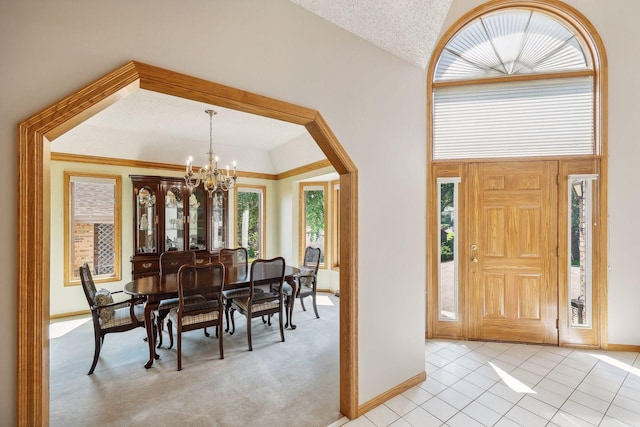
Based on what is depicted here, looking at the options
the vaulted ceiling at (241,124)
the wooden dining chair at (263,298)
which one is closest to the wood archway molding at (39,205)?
the vaulted ceiling at (241,124)

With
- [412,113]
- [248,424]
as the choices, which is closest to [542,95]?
[412,113]

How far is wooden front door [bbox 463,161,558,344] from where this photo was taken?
320 centimetres

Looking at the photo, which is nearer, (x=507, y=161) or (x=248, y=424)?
(x=248, y=424)

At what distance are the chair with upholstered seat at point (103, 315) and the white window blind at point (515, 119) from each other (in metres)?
3.77

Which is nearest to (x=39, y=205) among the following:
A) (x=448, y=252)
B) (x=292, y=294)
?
(x=292, y=294)

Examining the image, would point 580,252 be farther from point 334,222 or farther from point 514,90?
point 334,222

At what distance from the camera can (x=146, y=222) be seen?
465 cm

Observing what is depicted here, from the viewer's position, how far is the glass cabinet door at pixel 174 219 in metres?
4.77

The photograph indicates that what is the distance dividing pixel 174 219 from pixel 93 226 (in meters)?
1.15

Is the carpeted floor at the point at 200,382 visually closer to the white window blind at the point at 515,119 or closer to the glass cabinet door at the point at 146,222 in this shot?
the glass cabinet door at the point at 146,222

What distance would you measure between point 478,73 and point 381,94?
1.85 metres

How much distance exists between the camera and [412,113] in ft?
8.21

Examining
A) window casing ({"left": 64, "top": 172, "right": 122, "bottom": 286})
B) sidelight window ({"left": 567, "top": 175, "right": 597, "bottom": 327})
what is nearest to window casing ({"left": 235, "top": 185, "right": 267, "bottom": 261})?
window casing ({"left": 64, "top": 172, "right": 122, "bottom": 286})

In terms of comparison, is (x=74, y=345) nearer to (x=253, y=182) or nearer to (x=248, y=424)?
(x=248, y=424)
